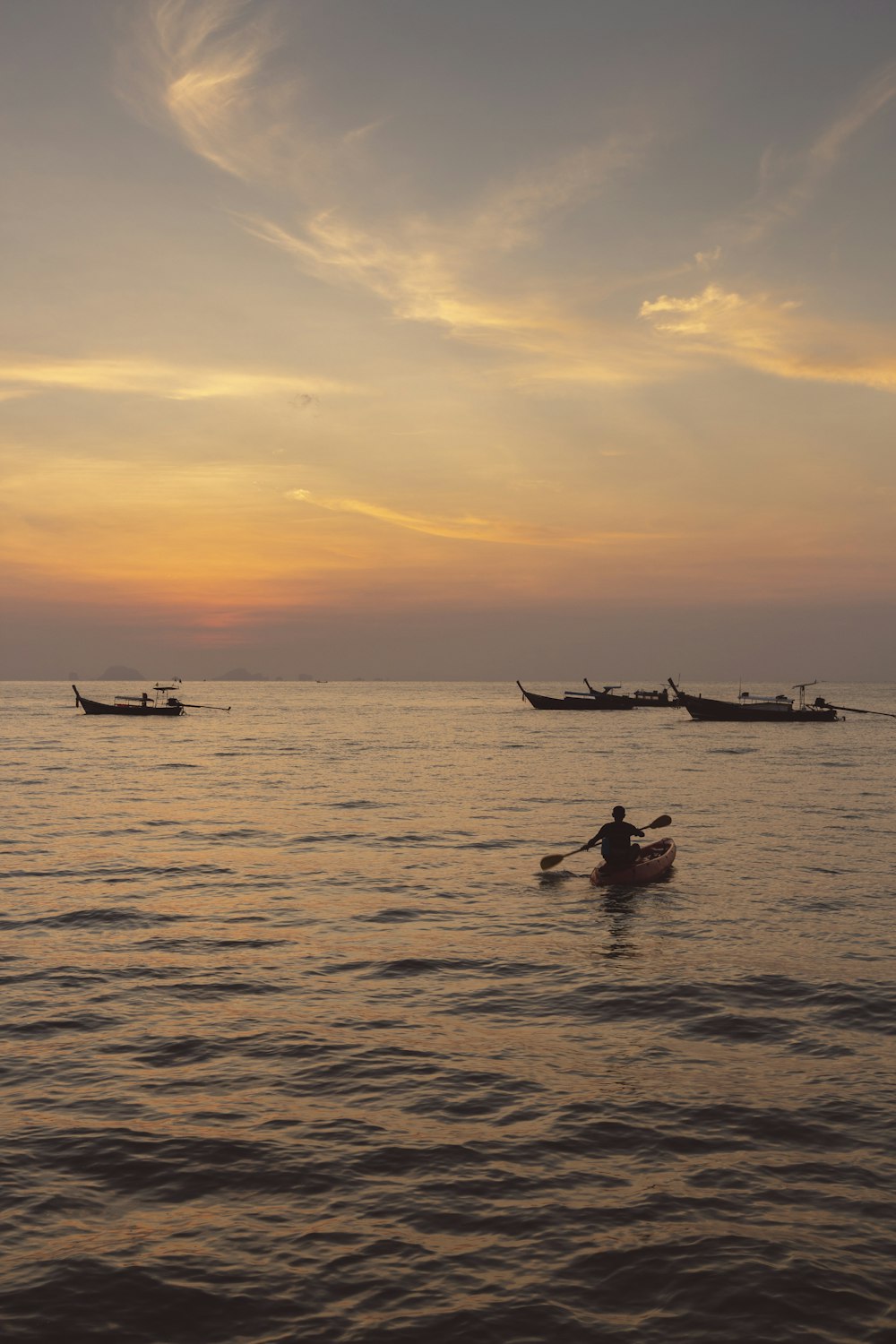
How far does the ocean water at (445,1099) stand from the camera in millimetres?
7887

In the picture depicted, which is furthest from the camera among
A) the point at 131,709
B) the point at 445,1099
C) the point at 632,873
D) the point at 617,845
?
the point at 131,709

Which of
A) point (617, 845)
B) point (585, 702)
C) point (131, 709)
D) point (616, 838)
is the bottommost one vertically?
point (131, 709)

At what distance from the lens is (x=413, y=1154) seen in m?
10.2

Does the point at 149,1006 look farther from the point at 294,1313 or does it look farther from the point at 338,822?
the point at 338,822

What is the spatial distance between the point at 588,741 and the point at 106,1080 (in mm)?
76231

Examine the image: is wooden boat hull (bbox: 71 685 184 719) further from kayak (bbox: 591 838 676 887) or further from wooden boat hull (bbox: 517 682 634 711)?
kayak (bbox: 591 838 676 887)

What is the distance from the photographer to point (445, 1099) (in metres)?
11.5

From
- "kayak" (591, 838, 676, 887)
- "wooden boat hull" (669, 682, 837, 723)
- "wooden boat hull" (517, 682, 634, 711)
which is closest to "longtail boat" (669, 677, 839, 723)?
"wooden boat hull" (669, 682, 837, 723)

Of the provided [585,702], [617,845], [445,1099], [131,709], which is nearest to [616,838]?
[617,845]

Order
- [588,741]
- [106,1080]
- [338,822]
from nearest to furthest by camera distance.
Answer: [106,1080] < [338,822] < [588,741]

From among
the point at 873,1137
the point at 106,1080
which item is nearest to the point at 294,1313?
the point at 106,1080

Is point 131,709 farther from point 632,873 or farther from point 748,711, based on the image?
point 632,873

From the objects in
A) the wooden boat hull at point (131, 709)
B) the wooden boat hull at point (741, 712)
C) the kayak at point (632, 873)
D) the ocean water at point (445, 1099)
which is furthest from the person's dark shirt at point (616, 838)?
the wooden boat hull at point (131, 709)

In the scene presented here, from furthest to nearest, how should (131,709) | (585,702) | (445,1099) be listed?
(585,702)
(131,709)
(445,1099)
